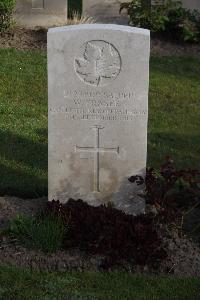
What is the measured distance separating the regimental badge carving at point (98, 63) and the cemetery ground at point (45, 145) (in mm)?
1271

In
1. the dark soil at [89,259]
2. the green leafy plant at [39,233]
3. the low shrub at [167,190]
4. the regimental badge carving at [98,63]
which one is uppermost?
the regimental badge carving at [98,63]

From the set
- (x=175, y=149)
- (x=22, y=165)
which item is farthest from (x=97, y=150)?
(x=175, y=149)

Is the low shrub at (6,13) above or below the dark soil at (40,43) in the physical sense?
above

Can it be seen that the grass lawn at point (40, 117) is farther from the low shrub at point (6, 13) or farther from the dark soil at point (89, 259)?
the dark soil at point (89, 259)

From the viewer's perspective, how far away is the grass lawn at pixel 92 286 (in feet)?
16.9

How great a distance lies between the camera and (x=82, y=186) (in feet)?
21.1

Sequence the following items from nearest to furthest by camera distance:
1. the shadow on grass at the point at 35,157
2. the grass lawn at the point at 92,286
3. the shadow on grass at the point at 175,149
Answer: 1. the grass lawn at the point at 92,286
2. the shadow on grass at the point at 35,157
3. the shadow on grass at the point at 175,149

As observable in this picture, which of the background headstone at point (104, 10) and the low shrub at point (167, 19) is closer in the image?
the low shrub at point (167, 19)

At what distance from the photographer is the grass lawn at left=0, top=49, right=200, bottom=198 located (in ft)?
25.9

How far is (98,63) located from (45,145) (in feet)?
8.94

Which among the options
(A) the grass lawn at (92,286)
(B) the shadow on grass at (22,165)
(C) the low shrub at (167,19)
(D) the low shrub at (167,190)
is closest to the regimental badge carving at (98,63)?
(D) the low shrub at (167,190)

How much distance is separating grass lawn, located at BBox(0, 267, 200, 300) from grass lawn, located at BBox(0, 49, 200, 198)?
1.73 meters

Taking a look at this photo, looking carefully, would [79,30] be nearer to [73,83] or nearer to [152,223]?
[73,83]

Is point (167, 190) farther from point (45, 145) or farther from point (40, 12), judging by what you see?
point (40, 12)
